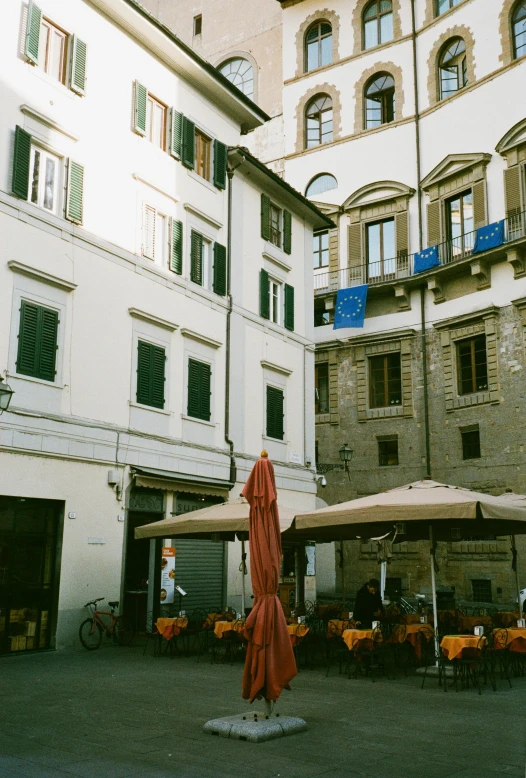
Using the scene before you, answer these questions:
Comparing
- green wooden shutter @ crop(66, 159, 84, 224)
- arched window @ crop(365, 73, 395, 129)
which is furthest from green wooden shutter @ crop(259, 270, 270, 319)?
arched window @ crop(365, 73, 395, 129)

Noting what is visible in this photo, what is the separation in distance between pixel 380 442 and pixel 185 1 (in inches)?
956

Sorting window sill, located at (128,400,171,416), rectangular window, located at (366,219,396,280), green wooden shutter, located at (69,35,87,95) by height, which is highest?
rectangular window, located at (366,219,396,280)

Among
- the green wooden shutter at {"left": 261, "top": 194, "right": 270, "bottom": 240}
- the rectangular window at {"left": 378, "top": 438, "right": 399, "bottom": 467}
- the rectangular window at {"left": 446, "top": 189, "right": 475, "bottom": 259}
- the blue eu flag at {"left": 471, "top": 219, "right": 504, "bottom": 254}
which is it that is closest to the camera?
the green wooden shutter at {"left": 261, "top": 194, "right": 270, "bottom": 240}

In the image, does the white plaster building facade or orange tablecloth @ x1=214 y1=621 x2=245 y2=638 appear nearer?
orange tablecloth @ x1=214 y1=621 x2=245 y2=638

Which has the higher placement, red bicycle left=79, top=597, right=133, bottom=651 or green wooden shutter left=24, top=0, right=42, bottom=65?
green wooden shutter left=24, top=0, right=42, bottom=65

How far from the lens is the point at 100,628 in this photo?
15.6 meters

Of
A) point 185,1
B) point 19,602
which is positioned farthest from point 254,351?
point 185,1

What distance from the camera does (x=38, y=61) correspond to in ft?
53.1

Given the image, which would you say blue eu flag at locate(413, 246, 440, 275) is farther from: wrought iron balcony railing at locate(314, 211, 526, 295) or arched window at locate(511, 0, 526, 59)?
arched window at locate(511, 0, 526, 59)

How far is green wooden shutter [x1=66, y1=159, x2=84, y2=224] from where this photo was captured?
16.5 meters

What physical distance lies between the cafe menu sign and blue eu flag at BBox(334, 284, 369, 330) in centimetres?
1513

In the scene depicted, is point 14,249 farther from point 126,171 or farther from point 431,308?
point 431,308

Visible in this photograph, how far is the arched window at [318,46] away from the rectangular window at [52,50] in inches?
761

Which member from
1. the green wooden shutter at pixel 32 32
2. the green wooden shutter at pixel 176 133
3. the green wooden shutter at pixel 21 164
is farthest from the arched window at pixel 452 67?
the green wooden shutter at pixel 21 164
